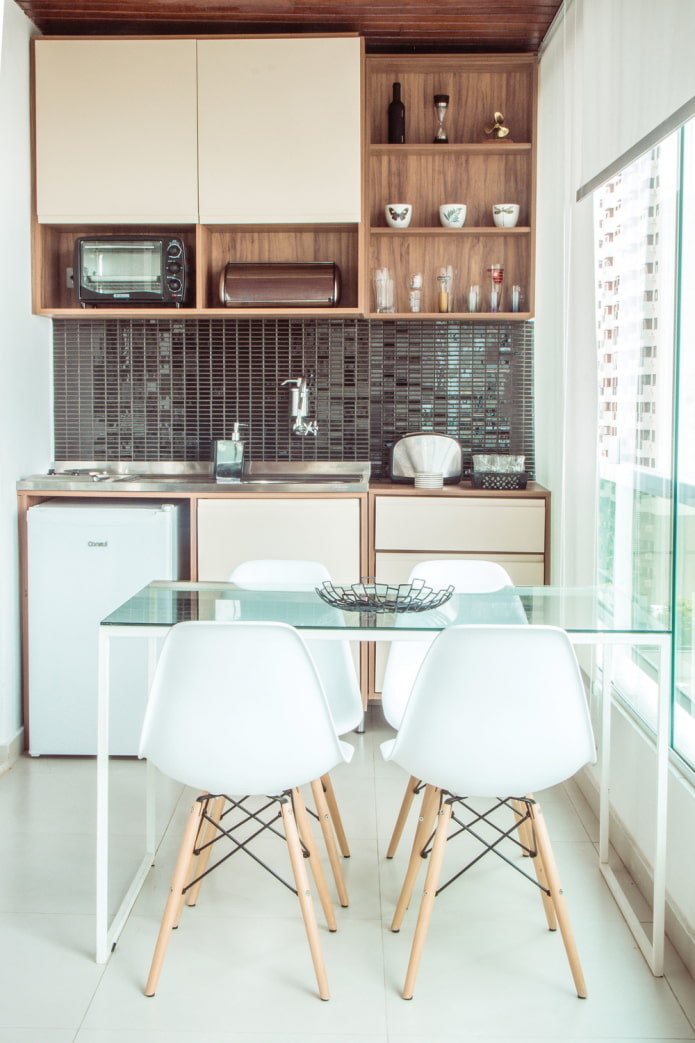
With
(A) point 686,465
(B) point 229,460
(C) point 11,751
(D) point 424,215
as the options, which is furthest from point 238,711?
(D) point 424,215

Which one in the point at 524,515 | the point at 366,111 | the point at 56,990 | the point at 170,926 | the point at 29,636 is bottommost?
the point at 56,990

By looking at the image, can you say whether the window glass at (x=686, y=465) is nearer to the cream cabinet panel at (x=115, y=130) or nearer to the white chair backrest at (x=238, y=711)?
the white chair backrest at (x=238, y=711)

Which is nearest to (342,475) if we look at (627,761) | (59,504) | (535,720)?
(59,504)

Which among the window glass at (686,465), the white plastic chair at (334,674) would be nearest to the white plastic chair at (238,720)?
the white plastic chair at (334,674)

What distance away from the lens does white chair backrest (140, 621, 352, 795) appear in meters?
1.96

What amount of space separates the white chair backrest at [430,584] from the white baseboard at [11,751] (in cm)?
153

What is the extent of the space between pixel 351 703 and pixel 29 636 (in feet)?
5.08

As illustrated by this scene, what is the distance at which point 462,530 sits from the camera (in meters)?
3.81

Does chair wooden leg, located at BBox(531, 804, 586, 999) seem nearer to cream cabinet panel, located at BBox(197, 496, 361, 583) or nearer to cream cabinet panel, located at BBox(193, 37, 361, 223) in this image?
cream cabinet panel, located at BBox(197, 496, 361, 583)

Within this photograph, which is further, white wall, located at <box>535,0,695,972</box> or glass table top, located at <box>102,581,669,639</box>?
white wall, located at <box>535,0,695,972</box>

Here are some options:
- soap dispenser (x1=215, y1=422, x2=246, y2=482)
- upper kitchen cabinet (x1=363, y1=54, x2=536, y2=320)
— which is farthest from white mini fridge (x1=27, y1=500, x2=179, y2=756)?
upper kitchen cabinet (x1=363, y1=54, x2=536, y2=320)

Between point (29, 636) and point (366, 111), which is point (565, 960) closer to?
point (29, 636)

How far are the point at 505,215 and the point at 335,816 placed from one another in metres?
2.52

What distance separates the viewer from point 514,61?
395 cm
